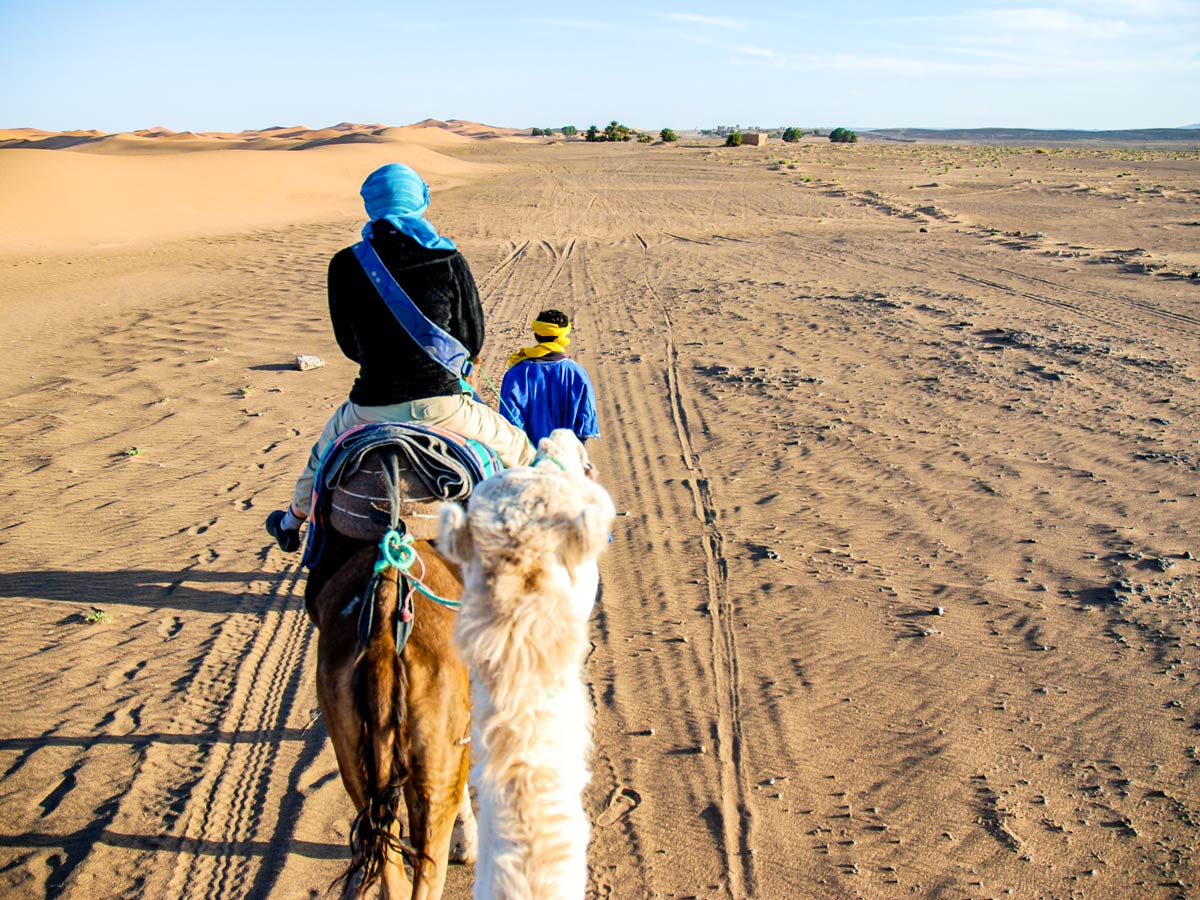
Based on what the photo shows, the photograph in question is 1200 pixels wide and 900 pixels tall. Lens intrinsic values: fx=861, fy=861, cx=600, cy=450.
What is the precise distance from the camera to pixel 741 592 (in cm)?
683

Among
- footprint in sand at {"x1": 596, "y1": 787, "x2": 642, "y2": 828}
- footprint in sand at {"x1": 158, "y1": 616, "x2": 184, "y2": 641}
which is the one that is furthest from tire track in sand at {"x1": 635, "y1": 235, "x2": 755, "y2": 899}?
footprint in sand at {"x1": 158, "y1": 616, "x2": 184, "y2": 641}

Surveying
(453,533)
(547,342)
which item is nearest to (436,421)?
(547,342)

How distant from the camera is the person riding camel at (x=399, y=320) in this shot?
12.7 ft

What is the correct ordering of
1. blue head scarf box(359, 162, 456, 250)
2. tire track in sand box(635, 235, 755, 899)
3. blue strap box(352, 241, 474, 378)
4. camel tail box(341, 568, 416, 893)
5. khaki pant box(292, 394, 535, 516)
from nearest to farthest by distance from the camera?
1. camel tail box(341, 568, 416, 893)
2. blue strap box(352, 241, 474, 378)
3. blue head scarf box(359, 162, 456, 250)
4. khaki pant box(292, 394, 535, 516)
5. tire track in sand box(635, 235, 755, 899)

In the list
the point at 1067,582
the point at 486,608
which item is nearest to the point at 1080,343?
the point at 1067,582

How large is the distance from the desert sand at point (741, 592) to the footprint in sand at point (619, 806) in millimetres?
25

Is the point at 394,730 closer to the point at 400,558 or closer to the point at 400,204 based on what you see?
the point at 400,558

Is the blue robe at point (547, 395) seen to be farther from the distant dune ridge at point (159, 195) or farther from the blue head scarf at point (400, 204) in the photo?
the distant dune ridge at point (159, 195)

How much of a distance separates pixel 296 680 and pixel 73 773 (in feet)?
Answer: 4.29

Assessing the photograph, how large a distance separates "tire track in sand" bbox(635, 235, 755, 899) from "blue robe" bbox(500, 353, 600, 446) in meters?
1.85

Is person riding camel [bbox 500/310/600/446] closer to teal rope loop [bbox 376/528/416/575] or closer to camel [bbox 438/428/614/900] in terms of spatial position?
teal rope loop [bbox 376/528/416/575]

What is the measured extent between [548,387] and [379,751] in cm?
305

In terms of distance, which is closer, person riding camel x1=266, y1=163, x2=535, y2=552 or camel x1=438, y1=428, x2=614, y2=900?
camel x1=438, y1=428, x2=614, y2=900

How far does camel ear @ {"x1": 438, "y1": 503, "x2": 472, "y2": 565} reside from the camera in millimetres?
1967
